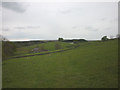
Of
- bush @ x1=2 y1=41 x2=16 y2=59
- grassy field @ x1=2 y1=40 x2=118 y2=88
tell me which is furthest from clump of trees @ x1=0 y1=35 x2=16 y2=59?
grassy field @ x1=2 y1=40 x2=118 y2=88

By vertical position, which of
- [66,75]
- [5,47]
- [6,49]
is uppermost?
[5,47]

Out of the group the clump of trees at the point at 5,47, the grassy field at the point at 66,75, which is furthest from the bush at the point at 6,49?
the grassy field at the point at 66,75

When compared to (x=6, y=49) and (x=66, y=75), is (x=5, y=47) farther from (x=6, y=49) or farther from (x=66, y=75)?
(x=66, y=75)

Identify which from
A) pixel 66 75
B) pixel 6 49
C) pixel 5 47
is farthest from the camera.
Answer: pixel 6 49

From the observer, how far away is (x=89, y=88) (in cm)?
782

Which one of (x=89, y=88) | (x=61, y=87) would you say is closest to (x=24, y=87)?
(x=61, y=87)

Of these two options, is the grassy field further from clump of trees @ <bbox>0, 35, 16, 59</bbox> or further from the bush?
the bush

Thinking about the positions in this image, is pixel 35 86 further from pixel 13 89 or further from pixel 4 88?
pixel 4 88

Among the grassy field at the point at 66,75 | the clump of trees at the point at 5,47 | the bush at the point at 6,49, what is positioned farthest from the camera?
the bush at the point at 6,49

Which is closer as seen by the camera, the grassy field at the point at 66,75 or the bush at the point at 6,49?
the grassy field at the point at 66,75

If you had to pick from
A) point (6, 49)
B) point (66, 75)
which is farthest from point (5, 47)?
point (66, 75)

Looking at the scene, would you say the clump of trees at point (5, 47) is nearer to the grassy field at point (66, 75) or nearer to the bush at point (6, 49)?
the bush at point (6, 49)

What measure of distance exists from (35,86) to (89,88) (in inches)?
205

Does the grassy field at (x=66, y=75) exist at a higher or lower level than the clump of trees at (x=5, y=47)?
lower
